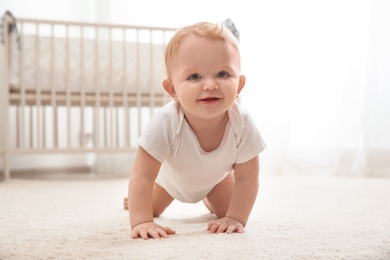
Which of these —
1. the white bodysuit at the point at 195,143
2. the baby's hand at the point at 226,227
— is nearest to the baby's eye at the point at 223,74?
the white bodysuit at the point at 195,143

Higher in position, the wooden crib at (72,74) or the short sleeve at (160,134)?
the wooden crib at (72,74)

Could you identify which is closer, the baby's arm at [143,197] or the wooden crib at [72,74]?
the baby's arm at [143,197]

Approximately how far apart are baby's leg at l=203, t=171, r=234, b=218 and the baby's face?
0.28m

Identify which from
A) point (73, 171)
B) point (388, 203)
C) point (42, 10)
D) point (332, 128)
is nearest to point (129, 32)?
point (42, 10)

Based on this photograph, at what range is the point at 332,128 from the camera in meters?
2.51

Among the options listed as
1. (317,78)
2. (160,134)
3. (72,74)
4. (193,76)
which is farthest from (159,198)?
(317,78)

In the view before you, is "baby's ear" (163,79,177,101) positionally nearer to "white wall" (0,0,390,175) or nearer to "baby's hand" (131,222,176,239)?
"baby's hand" (131,222,176,239)

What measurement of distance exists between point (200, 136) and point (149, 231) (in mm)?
242

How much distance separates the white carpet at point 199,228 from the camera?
0.74 m

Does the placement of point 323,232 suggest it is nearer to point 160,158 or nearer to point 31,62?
point 160,158

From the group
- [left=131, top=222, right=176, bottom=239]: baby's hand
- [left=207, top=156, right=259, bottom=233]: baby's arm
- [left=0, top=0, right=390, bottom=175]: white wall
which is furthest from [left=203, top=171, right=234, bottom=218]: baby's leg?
[left=0, top=0, right=390, bottom=175]: white wall

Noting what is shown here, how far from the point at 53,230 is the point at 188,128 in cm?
34

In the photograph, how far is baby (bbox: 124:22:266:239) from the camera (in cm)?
90

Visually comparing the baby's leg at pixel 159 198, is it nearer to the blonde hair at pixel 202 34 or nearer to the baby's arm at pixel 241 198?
the baby's arm at pixel 241 198
